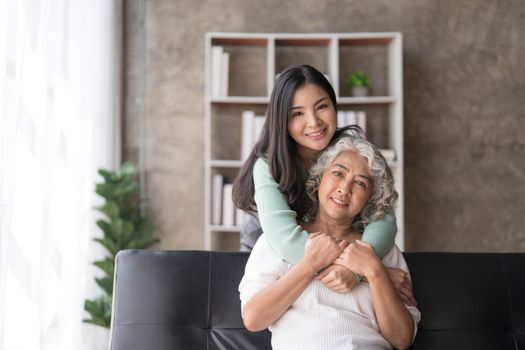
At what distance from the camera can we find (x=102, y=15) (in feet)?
12.3

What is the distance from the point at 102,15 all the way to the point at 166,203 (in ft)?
4.24

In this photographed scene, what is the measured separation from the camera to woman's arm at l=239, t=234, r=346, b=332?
1.67 metres

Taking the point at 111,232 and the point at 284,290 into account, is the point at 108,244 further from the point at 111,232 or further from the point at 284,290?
the point at 284,290

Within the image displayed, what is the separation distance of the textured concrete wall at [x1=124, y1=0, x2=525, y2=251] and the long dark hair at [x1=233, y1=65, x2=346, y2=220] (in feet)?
7.02

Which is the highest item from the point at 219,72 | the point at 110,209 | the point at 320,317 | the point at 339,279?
the point at 219,72

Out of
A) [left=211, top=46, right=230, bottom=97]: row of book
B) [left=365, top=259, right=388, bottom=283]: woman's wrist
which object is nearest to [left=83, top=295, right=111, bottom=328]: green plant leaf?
[left=211, top=46, right=230, bottom=97]: row of book

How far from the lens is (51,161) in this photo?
281 cm

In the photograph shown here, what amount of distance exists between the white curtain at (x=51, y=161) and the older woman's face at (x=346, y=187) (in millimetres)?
1161

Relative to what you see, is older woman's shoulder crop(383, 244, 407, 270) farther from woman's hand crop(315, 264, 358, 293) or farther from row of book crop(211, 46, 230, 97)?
row of book crop(211, 46, 230, 97)

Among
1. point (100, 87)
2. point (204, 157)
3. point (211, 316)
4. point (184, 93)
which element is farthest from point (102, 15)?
point (211, 316)

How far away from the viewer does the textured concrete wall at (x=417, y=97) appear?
4293mm

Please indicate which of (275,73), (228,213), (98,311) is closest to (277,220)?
(98,311)

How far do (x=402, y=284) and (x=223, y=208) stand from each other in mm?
2349

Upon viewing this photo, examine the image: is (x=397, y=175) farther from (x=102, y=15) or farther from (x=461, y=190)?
(x=102, y=15)
